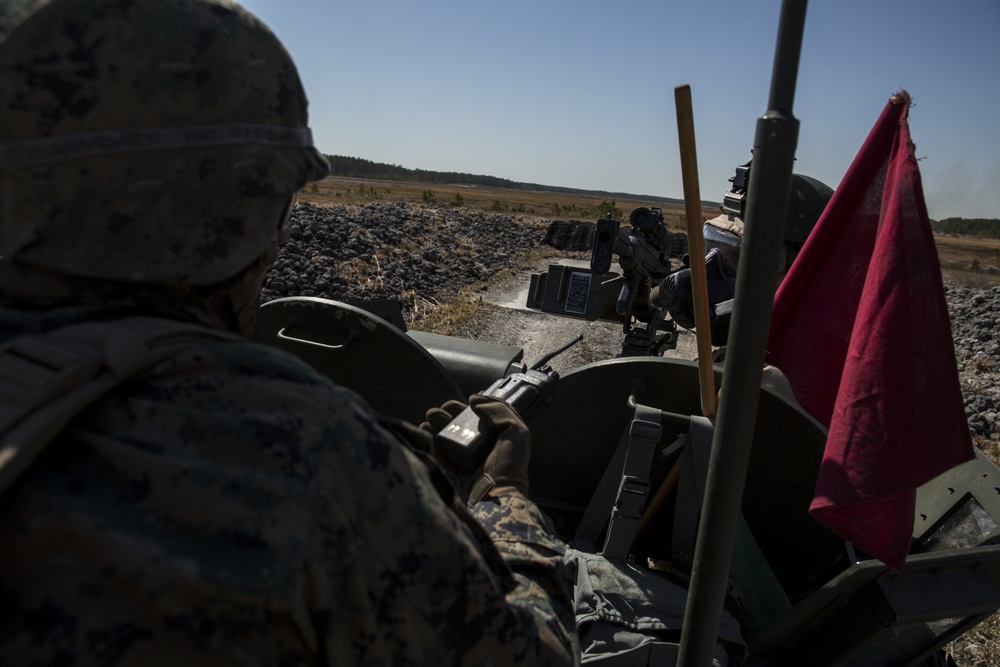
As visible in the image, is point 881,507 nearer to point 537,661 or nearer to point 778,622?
point 778,622

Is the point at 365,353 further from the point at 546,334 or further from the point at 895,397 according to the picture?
the point at 546,334

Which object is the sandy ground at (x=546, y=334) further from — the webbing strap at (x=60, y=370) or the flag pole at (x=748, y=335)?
the webbing strap at (x=60, y=370)

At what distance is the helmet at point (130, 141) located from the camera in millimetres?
1048

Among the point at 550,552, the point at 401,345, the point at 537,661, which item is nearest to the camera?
the point at 537,661

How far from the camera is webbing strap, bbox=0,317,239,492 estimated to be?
0.79 metres

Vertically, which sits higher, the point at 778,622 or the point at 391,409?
the point at 391,409

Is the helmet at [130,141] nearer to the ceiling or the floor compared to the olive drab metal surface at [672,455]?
nearer to the ceiling

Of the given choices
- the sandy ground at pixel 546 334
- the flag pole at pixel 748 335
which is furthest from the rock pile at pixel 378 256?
the flag pole at pixel 748 335

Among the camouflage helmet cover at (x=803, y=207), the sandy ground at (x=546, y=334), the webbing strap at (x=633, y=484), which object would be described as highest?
the camouflage helmet cover at (x=803, y=207)

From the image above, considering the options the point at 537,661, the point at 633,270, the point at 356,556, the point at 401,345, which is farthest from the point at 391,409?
the point at 633,270

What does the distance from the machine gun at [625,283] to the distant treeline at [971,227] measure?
6100cm

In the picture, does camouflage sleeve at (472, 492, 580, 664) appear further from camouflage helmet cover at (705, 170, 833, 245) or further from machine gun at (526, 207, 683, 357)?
camouflage helmet cover at (705, 170, 833, 245)

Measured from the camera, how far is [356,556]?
96cm

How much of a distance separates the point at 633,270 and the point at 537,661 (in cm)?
402
